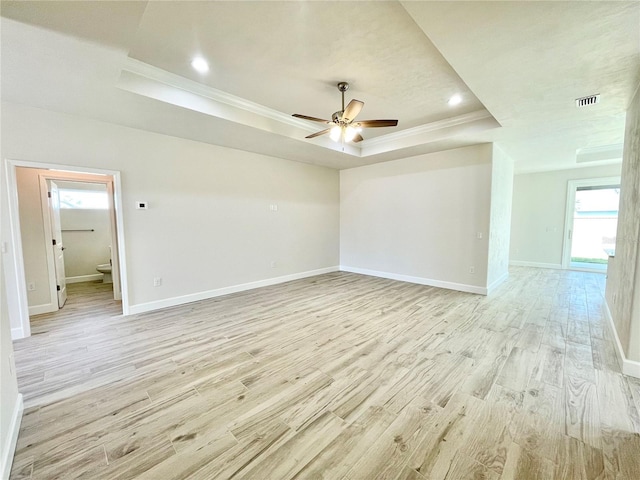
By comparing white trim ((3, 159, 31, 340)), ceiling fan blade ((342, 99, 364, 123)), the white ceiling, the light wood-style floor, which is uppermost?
the white ceiling

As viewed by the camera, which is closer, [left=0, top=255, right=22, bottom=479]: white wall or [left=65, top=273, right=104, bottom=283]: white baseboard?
[left=0, top=255, right=22, bottom=479]: white wall

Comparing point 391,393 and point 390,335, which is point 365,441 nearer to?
point 391,393

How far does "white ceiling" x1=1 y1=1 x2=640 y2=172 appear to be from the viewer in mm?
1772

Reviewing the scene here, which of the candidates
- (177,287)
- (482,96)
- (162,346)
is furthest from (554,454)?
(177,287)

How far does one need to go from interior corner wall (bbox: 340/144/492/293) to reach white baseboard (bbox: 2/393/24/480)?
562cm

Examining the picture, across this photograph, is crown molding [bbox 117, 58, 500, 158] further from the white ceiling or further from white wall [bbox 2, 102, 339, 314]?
white wall [bbox 2, 102, 339, 314]

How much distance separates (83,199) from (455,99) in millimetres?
7693

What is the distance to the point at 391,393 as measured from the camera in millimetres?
2076

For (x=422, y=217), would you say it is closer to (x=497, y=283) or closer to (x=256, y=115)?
(x=497, y=283)

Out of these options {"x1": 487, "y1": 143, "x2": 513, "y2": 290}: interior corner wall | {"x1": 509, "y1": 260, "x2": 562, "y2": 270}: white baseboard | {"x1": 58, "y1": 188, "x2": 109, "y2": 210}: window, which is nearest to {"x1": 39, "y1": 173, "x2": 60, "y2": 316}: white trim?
{"x1": 58, "y1": 188, "x2": 109, "y2": 210}: window

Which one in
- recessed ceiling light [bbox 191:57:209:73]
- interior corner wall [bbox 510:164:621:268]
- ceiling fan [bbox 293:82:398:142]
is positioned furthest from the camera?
interior corner wall [bbox 510:164:621:268]

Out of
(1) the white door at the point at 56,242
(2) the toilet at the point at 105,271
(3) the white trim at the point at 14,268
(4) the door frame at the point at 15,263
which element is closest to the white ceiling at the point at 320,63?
(4) the door frame at the point at 15,263

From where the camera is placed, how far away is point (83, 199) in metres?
5.98

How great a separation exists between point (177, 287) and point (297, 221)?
2.76 metres
